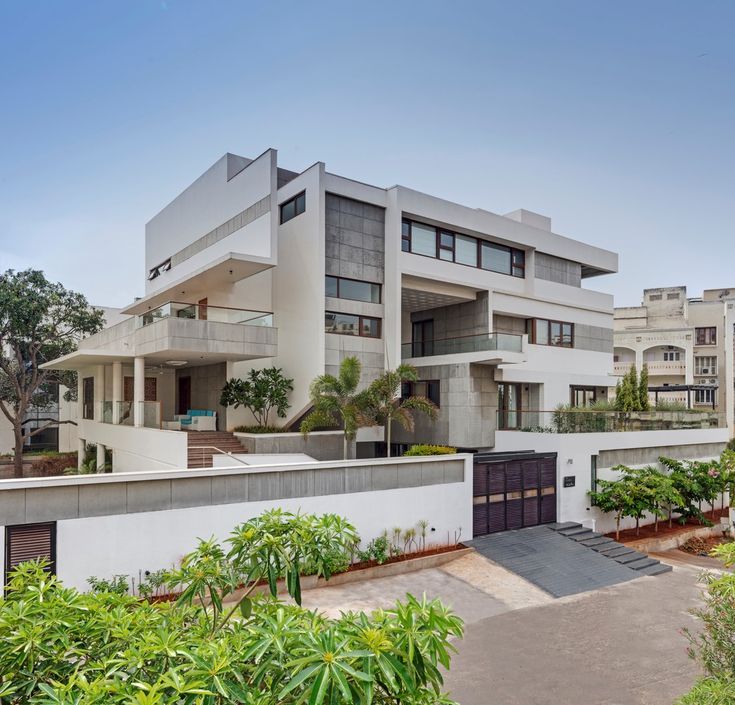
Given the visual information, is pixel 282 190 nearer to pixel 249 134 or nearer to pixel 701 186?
pixel 249 134

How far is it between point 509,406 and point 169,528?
15068mm

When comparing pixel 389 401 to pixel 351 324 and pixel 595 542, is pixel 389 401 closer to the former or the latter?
pixel 351 324

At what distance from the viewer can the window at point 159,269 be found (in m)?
26.1

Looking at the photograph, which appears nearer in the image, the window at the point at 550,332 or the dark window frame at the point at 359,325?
the dark window frame at the point at 359,325

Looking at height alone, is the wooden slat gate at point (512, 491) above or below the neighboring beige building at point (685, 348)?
below

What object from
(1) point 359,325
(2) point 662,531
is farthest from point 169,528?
(2) point 662,531

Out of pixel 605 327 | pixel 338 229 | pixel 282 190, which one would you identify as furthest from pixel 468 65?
pixel 605 327

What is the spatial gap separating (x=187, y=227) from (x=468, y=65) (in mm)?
14326

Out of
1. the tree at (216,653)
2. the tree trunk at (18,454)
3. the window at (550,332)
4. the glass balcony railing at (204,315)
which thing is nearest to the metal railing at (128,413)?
the glass balcony railing at (204,315)

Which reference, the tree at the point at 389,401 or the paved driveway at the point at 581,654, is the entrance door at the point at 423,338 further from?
the paved driveway at the point at 581,654

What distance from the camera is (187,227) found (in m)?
24.7

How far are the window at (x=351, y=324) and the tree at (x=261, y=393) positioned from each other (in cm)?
240

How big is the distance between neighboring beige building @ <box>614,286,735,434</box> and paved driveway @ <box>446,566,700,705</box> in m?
31.6

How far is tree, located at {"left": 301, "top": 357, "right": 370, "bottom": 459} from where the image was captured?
17.0 m
